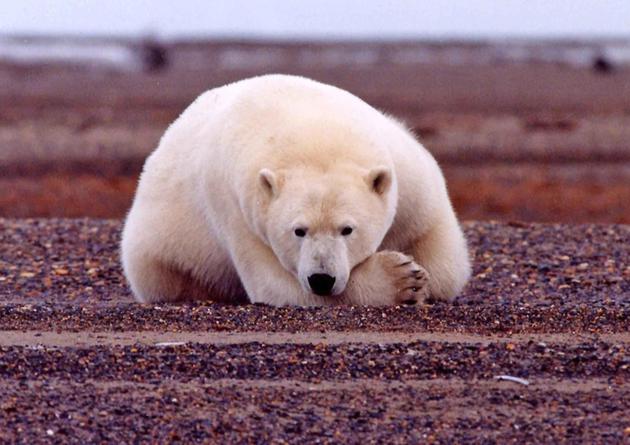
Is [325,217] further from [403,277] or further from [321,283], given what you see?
[403,277]

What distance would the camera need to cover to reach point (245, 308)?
6.88 m

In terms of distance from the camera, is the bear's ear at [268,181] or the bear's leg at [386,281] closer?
the bear's ear at [268,181]

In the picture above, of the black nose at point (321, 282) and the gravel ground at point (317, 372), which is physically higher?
the black nose at point (321, 282)

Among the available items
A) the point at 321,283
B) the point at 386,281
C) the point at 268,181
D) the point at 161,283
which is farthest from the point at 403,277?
the point at 161,283

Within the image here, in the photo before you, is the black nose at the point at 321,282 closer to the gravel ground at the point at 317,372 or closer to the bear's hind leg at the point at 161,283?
the gravel ground at the point at 317,372

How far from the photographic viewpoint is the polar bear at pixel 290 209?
6.53 m

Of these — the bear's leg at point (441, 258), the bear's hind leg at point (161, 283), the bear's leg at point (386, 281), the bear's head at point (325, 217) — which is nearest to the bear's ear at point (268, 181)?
the bear's head at point (325, 217)

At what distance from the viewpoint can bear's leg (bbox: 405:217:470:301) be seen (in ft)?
23.9

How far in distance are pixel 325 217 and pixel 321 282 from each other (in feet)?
0.96

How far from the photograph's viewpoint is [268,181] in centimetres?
654

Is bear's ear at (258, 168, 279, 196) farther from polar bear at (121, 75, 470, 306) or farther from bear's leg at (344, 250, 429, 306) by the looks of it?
bear's leg at (344, 250, 429, 306)

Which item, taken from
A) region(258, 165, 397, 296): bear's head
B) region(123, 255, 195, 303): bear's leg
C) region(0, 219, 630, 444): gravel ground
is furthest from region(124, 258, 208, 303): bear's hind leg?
region(258, 165, 397, 296): bear's head

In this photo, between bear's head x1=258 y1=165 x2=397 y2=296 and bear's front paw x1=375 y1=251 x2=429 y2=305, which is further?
bear's front paw x1=375 y1=251 x2=429 y2=305

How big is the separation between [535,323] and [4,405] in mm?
2539
